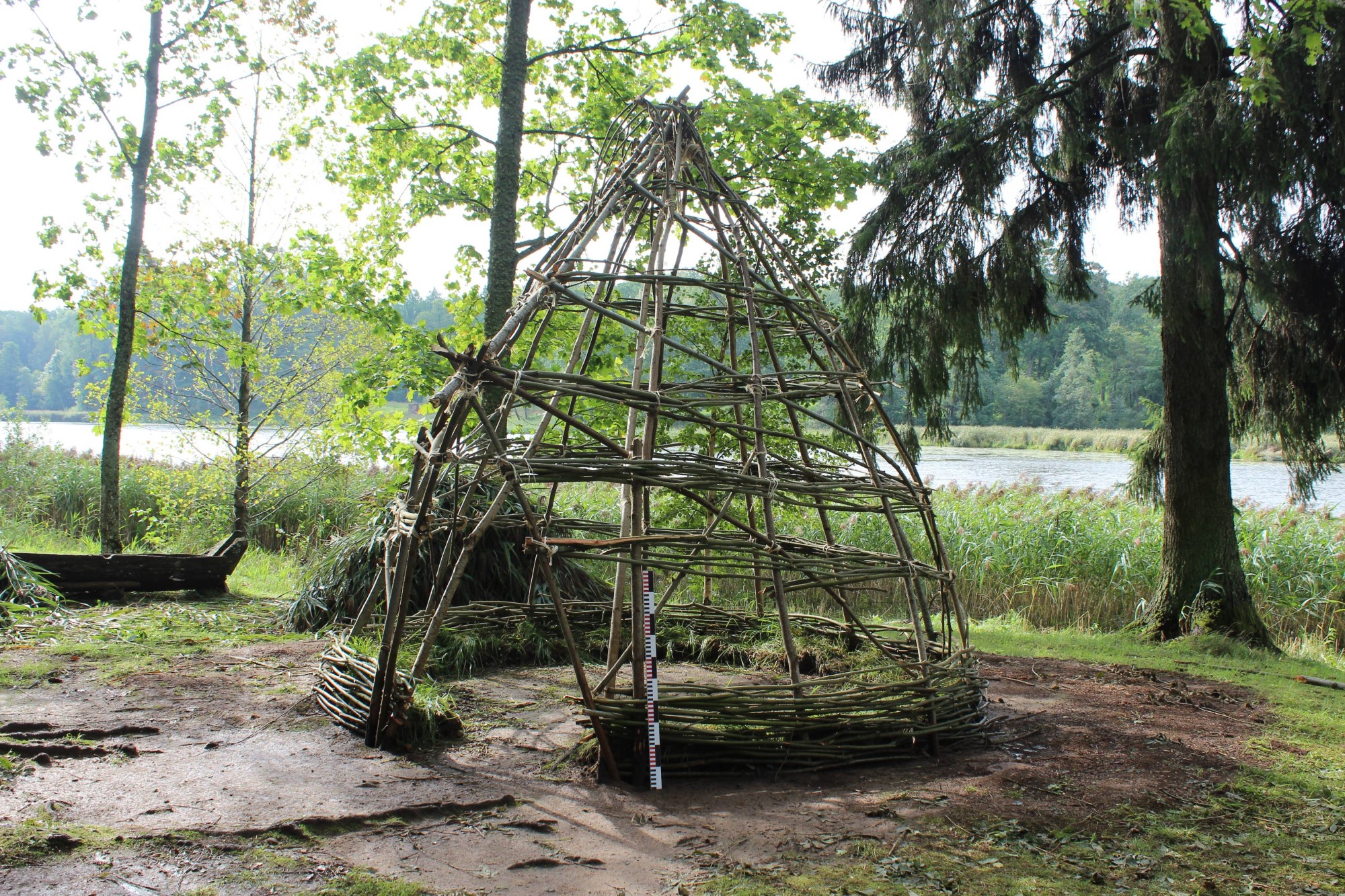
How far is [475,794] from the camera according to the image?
125 inches

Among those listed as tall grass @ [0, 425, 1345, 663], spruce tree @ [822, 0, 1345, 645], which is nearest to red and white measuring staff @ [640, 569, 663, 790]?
tall grass @ [0, 425, 1345, 663]

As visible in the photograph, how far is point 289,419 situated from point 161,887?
8081 mm

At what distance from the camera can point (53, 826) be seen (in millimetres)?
2658

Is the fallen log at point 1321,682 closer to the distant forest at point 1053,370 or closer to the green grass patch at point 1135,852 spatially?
the green grass patch at point 1135,852

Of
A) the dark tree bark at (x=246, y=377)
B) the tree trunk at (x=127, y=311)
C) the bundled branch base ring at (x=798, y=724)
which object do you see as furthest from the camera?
the dark tree bark at (x=246, y=377)

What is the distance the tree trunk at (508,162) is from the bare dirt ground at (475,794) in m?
3.82

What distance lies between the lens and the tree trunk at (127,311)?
25.1 ft

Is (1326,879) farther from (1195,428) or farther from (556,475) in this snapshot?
(1195,428)

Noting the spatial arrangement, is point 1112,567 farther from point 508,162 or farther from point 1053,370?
point 1053,370

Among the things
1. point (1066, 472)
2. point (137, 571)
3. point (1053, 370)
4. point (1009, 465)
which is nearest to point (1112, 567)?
point (137, 571)

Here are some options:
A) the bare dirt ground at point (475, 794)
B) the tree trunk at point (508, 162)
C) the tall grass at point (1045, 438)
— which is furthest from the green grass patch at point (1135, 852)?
the tall grass at point (1045, 438)

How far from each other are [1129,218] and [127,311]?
8.46 m

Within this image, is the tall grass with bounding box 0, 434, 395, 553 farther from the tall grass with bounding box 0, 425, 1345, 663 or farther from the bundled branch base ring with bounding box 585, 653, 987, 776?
the bundled branch base ring with bounding box 585, 653, 987, 776

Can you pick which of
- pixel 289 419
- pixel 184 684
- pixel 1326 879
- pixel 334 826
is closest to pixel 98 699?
pixel 184 684
